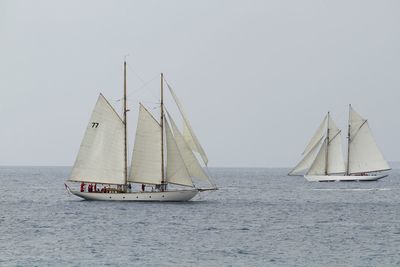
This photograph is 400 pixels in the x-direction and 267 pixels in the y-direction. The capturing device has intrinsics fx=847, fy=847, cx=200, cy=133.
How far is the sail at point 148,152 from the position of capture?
3295 inches

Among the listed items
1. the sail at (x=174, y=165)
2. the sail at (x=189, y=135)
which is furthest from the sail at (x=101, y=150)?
the sail at (x=189, y=135)

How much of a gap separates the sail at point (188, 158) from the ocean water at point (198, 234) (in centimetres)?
357

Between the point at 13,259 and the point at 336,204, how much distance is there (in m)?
54.8

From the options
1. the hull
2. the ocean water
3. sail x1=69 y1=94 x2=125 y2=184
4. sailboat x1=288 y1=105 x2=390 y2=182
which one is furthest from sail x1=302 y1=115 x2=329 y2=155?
sail x1=69 y1=94 x2=125 y2=184

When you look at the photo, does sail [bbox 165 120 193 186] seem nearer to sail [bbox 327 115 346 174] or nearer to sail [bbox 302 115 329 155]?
sail [bbox 302 115 329 155]

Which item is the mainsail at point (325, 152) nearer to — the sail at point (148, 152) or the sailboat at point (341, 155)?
the sailboat at point (341, 155)

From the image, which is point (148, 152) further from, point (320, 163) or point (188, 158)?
point (320, 163)

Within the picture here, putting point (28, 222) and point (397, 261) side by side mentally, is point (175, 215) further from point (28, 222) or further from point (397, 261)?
point (397, 261)

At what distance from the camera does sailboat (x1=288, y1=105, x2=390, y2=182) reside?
498 feet

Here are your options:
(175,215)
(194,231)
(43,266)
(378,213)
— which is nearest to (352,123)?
(378,213)

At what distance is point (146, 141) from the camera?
3302 inches

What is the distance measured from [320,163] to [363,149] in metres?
9.79

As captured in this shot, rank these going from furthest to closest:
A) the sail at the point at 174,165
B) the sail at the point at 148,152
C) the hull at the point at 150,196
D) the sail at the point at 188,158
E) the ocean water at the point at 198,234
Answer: the hull at the point at 150,196
the sail at the point at 148,152
the sail at the point at 174,165
the sail at the point at 188,158
the ocean water at the point at 198,234

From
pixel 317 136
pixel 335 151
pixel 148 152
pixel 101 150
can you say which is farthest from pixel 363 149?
pixel 101 150
